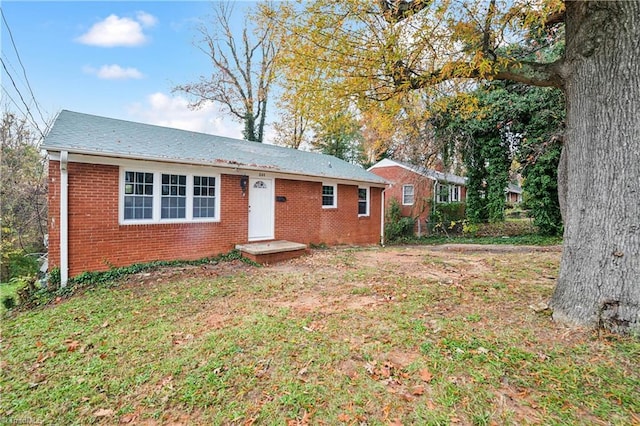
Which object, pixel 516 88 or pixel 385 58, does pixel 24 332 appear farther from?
pixel 516 88

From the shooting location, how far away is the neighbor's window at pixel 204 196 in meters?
8.02

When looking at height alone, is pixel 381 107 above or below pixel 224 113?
below

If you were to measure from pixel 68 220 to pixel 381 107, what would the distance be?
7204 mm

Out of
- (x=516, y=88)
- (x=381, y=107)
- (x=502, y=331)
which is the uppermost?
(x=516, y=88)

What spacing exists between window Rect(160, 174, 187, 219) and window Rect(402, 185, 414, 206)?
15.5 m

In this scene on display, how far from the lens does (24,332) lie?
4.05 meters

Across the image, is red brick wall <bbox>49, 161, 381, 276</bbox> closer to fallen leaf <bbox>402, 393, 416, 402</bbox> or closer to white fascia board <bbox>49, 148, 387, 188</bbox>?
white fascia board <bbox>49, 148, 387, 188</bbox>

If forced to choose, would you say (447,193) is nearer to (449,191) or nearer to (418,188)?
(449,191)

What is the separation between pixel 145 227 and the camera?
7137 millimetres

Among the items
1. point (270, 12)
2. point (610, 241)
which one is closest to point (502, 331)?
point (610, 241)

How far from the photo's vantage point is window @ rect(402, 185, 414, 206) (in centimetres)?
1952

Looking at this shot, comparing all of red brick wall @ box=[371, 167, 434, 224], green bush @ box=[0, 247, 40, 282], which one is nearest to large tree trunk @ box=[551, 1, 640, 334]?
red brick wall @ box=[371, 167, 434, 224]

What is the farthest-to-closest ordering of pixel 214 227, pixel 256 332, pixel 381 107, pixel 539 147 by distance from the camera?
pixel 539 147 → pixel 214 227 → pixel 381 107 → pixel 256 332

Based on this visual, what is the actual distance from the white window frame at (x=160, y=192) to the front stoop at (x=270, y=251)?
4.30 ft
